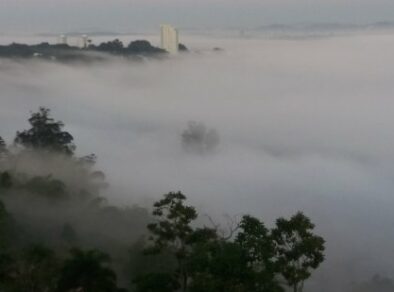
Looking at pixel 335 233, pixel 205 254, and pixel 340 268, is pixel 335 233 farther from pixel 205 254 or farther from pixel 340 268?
pixel 205 254

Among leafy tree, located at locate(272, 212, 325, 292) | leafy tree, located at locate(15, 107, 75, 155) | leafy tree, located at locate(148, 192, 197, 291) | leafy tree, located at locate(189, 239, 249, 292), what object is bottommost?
leafy tree, located at locate(189, 239, 249, 292)

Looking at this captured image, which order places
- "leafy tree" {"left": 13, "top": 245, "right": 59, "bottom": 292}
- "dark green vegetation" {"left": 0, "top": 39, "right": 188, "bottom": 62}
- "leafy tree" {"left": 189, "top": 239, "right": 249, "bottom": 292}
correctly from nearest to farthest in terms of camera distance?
"leafy tree" {"left": 189, "top": 239, "right": 249, "bottom": 292}, "leafy tree" {"left": 13, "top": 245, "right": 59, "bottom": 292}, "dark green vegetation" {"left": 0, "top": 39, "right": 188, "bottom": 62}

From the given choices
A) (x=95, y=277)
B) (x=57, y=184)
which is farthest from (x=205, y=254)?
(x=57, y=184)

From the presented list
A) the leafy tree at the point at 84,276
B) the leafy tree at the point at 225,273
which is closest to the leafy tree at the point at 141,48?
the leafy tree at the point at 84,276

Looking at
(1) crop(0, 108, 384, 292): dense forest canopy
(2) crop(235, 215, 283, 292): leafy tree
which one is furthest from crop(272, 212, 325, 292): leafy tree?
(2) crop(235, 215, 283, 292): leafy tree

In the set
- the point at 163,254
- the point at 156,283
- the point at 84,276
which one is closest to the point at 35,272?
the point at 84,276

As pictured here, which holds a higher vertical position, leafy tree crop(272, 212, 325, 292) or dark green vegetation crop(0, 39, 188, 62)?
dark green vegetation crop(0, 39, 188, 62)

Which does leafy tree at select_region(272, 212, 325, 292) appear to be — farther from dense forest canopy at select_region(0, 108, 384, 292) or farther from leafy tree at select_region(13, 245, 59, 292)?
leafy tree at select_region(13, 245, 59, 292)

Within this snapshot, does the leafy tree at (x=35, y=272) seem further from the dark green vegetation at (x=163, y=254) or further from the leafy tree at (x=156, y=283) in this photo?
the leafy tree at (x=156, y=283)
